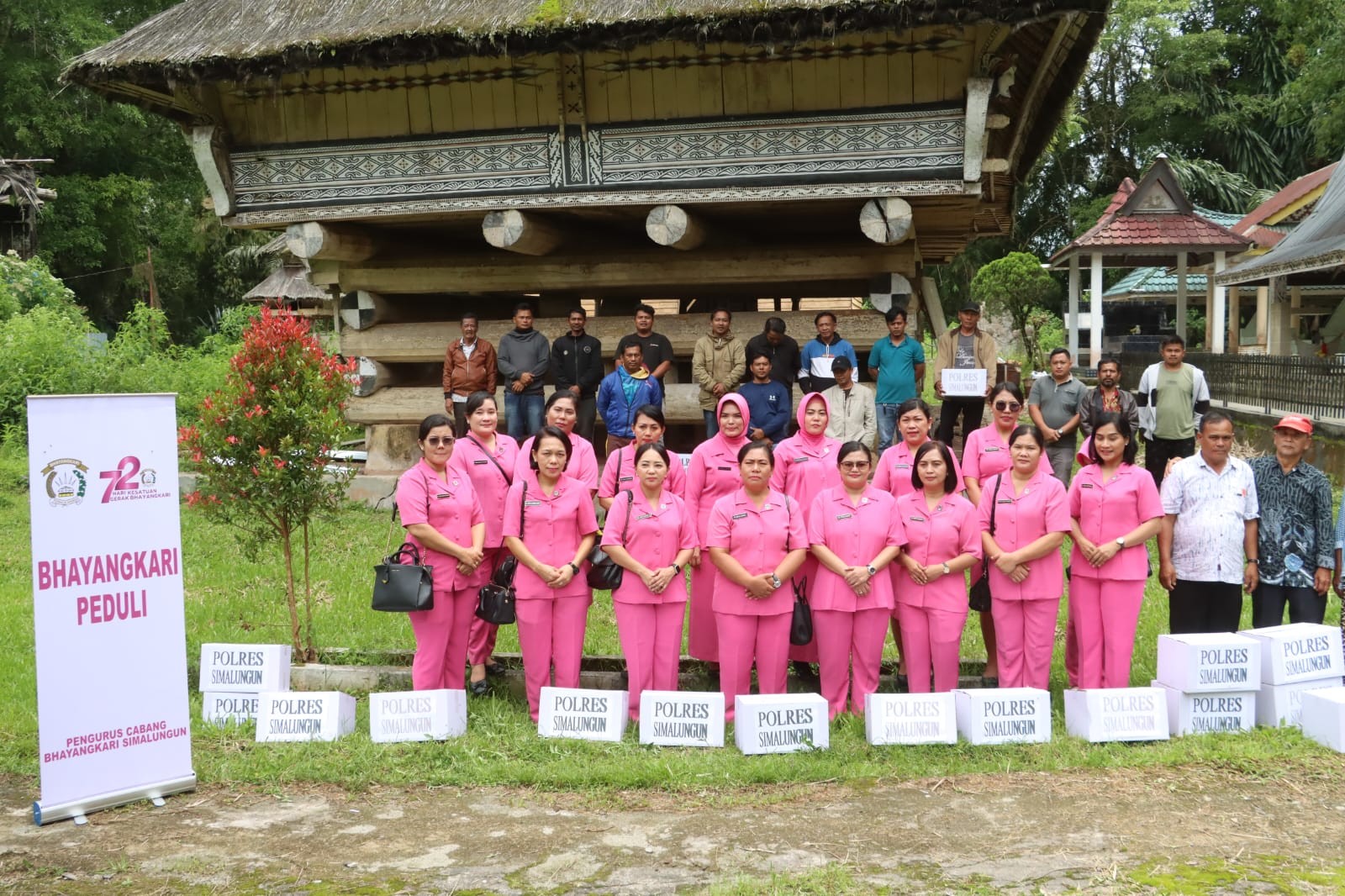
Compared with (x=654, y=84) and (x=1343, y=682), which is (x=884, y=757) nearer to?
(x=1343, y=682)

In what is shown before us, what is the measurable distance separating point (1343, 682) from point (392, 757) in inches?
207

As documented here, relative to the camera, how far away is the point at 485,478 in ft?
23.3

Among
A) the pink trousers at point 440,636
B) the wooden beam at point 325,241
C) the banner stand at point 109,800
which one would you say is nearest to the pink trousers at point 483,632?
the pink trousers at point 440,636

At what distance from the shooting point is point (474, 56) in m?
9.74

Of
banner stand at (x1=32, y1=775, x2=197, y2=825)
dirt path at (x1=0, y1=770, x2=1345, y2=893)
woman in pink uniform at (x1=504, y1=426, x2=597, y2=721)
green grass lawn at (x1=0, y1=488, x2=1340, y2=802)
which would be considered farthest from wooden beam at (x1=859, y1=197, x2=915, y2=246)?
banner stand at (x1=32, y1=775, x2=197, y2=825)

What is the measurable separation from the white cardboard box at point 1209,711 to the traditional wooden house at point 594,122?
488cm

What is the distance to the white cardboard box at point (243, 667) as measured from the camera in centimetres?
668

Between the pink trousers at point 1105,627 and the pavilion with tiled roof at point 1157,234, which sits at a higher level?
the pavilion with tiled roof at point 1157,234

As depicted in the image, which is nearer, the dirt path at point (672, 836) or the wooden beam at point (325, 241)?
the dirt path at point (672, 836)

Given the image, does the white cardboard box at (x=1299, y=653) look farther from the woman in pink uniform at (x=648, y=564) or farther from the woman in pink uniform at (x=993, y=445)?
the woman in pink uniform at (x=648, y=564)

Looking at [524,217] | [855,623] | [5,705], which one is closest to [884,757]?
[855,623]

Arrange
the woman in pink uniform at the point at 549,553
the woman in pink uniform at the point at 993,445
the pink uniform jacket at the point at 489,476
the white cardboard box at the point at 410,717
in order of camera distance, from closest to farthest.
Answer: the white cardboard box at the point at 410,717 < the woman in pink uniform at the point at 549,553 < the pink uniform jacket at the point at 489,476 < the woman in pink uniform at the point at 993,445

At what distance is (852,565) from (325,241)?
7.04 metres

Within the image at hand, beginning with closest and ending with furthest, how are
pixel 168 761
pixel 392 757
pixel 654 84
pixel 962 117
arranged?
pixel 168 761, pixel 392 757, pixel 962 117, pixel 654 84
